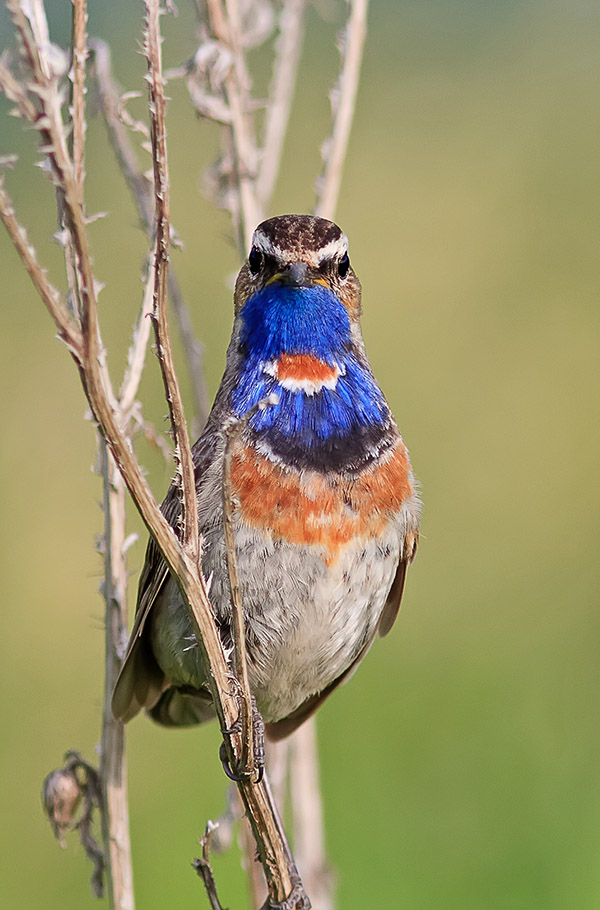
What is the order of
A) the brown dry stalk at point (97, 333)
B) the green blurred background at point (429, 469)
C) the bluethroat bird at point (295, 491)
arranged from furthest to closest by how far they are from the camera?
the green blurred background at point (429, 469)
the bluethroat bird at point (295, 491)
the brown dry stalk at point (97, 333)

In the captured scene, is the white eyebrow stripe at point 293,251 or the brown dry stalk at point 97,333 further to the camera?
the white eyebrow stripe at point 293,251

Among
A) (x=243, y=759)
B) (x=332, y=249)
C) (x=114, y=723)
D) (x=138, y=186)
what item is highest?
(x=138, y=186)

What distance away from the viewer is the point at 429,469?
7.55 meters

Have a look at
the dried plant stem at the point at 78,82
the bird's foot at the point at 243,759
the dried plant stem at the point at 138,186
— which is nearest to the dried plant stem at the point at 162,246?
the dried plant stem at the point at 78,82

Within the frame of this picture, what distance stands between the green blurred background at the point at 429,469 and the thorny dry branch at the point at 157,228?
293 mm

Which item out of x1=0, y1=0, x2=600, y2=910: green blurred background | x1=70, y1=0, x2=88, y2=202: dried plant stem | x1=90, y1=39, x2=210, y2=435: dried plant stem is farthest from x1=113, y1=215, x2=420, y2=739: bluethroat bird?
x1=70, y1=0, x2=88, y2=202: dried plant stem

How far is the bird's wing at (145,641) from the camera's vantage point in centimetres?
353

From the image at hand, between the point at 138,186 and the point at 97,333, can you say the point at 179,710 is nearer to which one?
the point at 138,186

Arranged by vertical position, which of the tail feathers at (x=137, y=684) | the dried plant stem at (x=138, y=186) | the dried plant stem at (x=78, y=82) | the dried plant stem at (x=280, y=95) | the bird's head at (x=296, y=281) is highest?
the dried plant stem at (x=280, y=95)

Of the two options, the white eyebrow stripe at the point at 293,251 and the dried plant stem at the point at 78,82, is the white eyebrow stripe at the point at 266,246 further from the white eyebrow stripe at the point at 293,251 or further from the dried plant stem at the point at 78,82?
the dried plant stem at the point at 78,82

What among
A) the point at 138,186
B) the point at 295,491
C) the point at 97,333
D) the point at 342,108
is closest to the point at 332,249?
the point at 342,108

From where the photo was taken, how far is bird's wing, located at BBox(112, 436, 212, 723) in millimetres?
3531

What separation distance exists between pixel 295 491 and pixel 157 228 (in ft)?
3.65

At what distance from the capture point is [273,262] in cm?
350
